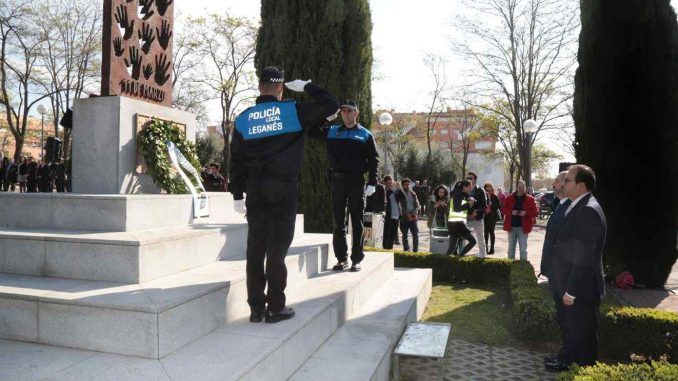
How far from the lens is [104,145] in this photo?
18.7 feet

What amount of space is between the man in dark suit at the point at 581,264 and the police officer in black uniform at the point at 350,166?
2227 millimetres

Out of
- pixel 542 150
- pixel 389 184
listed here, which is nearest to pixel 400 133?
pixel 542 150

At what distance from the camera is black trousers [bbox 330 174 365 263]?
5.86 meters

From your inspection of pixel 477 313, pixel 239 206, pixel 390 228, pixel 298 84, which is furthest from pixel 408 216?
pixel 298 84

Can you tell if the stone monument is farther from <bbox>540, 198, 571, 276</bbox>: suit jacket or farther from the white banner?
<bbox>540, 198, 571, 276</bbox>: suit jacket

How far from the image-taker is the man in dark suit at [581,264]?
423 centimetres

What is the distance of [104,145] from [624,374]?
569cm

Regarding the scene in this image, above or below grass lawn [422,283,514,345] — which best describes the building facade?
above

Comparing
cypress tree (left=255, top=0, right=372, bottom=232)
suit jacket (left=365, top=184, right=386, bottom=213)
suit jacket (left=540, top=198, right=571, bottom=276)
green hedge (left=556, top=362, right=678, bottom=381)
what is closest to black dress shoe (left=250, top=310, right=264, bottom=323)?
green hedge (left=556, top=362, right=678, bottom=381)

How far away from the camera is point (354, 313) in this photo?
5.27m

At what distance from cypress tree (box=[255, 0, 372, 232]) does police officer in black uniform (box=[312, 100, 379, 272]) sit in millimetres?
5488

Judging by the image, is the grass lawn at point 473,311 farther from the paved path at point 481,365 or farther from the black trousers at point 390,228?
the black trousers at point 390,228

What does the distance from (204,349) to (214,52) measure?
32.1 m

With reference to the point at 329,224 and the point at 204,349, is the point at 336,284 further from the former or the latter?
the point at 329,224
